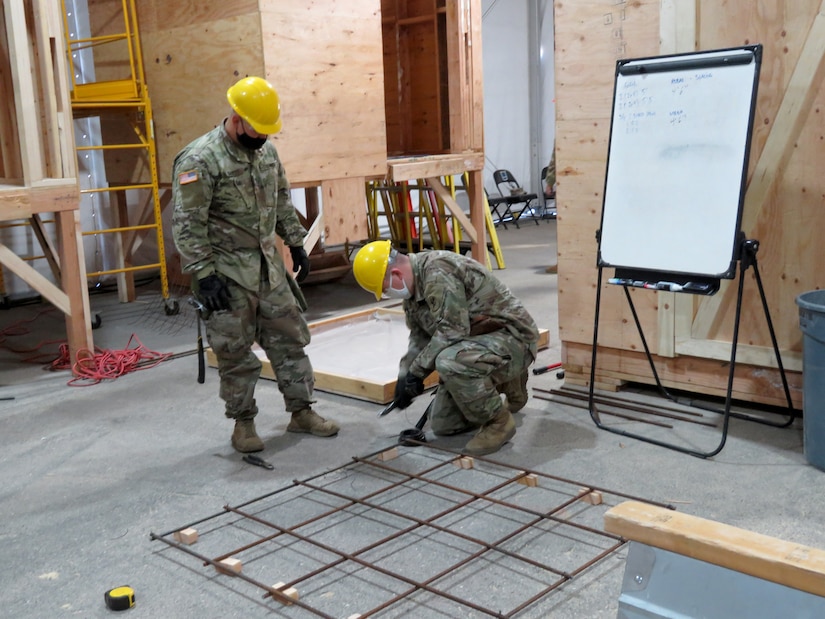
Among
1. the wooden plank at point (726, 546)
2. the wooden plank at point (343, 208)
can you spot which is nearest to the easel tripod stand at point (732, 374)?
the wooden plank at point (726, 546)

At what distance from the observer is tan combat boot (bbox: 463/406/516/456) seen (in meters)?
4.02

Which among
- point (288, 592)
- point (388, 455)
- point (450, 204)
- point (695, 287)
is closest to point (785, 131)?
point (695, 287)

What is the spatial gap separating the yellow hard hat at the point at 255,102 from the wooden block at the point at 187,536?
1754 mm

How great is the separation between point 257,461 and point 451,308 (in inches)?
45.0

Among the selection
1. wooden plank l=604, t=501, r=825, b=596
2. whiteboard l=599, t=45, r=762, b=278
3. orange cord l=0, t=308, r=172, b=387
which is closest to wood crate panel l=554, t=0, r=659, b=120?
whiteboard l=599, t=45, r=762, b=278

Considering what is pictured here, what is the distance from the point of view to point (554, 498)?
351 cm

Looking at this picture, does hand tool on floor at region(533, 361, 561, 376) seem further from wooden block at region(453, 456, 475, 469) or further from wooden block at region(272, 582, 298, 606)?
wooden block at region(272, 582, 298, 606)

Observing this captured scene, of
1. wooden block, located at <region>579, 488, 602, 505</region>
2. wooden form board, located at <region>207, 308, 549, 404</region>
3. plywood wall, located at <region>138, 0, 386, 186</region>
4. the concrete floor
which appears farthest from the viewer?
plywood wall, located at <region>138, 0, 386, 186</region>

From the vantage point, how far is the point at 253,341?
4.25 meters

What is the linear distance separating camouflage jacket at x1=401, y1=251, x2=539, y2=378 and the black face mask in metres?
0.87

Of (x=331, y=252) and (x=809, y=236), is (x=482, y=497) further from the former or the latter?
(x=331, y=252)

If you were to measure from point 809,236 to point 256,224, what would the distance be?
8.37 feet

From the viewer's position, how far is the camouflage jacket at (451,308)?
390cm

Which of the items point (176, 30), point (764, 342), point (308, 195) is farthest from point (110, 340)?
point (764, 342)
